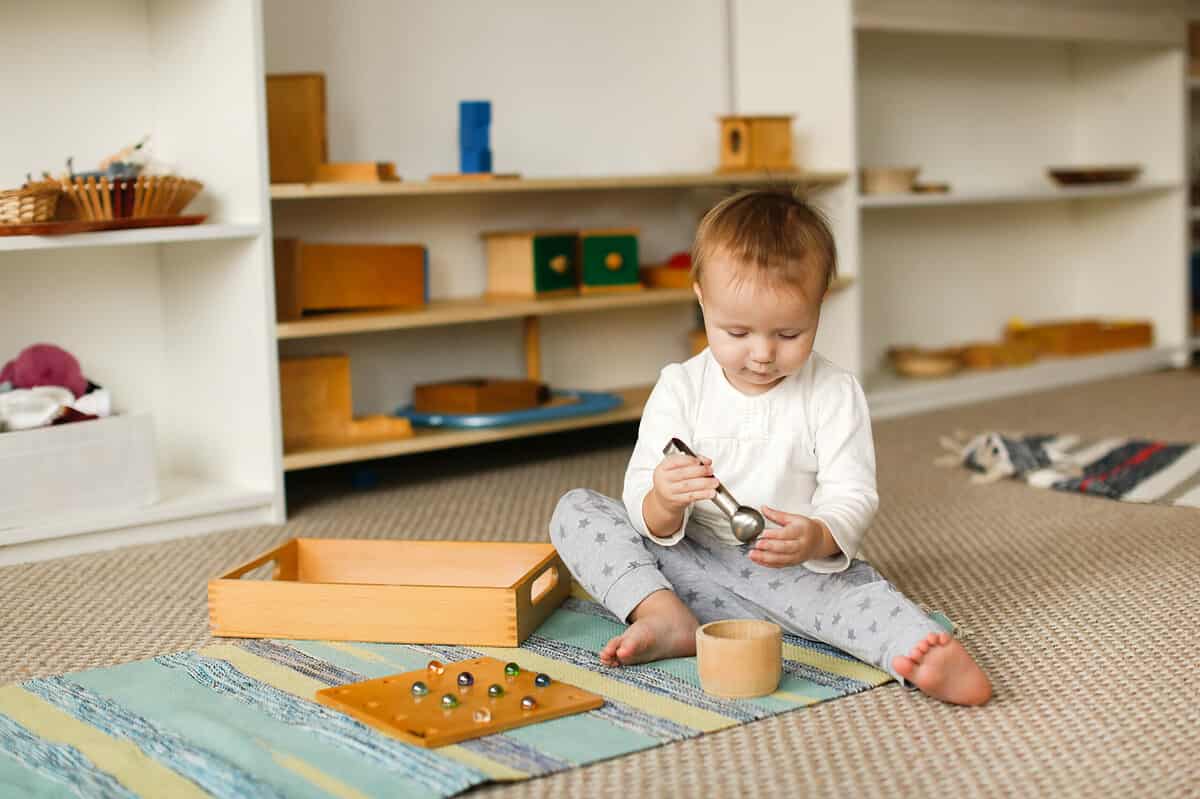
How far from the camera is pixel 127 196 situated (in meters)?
1.88

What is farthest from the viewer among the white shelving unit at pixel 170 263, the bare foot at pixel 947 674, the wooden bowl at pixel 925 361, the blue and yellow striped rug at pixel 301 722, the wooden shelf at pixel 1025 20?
the wooden bowl at pixel 925 361

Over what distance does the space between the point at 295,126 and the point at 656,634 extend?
1.26m

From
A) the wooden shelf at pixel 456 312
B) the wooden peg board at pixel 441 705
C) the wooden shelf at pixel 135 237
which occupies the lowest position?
the wooden peg board at pixel 441 705

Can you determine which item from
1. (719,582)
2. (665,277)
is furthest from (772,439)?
(665,277)

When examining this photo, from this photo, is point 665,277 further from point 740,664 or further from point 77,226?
point 740,664

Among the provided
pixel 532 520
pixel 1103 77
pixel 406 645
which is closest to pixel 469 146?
pixel 532 520

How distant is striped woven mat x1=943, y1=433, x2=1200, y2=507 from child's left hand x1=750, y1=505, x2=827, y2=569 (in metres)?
0.95

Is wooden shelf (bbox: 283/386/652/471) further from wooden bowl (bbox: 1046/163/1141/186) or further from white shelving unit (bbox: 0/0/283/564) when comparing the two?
wooden bowl (bbox: 1046/163/1141/186)

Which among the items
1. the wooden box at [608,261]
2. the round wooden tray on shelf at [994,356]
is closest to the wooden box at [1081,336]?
the round wooden tray on shelf at [994,356]

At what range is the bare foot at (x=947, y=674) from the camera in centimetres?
117

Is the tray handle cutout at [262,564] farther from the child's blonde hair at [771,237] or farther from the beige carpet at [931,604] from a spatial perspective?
the child's blonde hair at [771,237]

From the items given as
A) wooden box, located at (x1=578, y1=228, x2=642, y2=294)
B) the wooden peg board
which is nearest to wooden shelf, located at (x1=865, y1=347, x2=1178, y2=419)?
wooden box, located at (x1=578, y1=228, x2=642, y2=294)

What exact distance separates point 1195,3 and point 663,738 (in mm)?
3180

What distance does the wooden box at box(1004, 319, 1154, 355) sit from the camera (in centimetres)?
339
